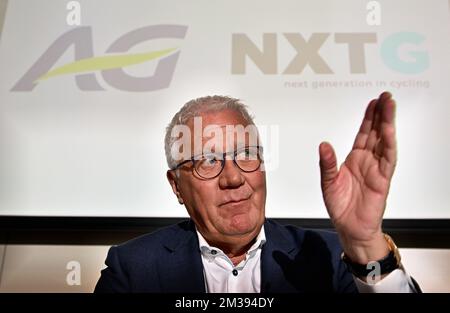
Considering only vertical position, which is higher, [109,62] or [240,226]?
[109,62]

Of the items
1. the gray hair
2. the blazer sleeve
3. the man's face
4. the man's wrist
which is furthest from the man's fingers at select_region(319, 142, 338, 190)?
the blazer sleeve

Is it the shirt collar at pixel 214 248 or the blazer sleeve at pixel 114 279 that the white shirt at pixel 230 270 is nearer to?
the shirt collar at pixel 214 248

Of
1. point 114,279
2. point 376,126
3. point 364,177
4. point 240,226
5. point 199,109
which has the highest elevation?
point 199,109

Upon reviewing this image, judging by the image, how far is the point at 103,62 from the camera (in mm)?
1294

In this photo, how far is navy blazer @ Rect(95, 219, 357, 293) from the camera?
1.06m

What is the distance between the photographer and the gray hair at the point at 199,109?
3.74 ft

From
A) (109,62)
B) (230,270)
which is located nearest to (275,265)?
(230,270)

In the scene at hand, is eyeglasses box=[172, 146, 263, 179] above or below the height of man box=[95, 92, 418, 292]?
above

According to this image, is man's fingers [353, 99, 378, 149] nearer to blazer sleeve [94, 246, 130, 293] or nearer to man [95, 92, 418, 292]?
man [95, 92, 418, 292]

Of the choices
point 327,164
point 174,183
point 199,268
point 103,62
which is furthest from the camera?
point 103,62

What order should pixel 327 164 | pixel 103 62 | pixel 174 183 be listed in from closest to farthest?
pixel 327 164, pixel 174 183, pixel 103 62

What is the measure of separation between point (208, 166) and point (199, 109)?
0.61 ft

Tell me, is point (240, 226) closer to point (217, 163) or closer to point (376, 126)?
point (217, 163)

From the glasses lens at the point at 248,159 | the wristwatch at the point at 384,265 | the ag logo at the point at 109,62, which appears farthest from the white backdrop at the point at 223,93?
the wristwatch at the point at 384,265
